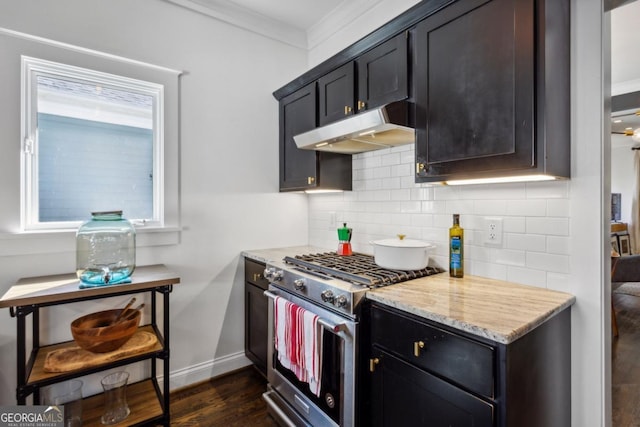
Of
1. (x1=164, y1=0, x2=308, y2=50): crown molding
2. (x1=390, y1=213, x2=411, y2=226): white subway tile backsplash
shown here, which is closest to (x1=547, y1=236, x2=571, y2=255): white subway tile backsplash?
(x1=390, y1=213, x2=411, y2=226): white subway tile backsplash

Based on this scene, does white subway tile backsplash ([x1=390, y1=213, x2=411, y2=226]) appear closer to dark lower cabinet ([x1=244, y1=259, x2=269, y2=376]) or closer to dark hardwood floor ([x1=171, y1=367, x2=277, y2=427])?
dark lower cabinet ([x1=244, y1=259, x2=269, y2=376])

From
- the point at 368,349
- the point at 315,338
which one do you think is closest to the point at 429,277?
the point at 368,349

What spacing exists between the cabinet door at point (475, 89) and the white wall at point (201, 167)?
1461 millimetres

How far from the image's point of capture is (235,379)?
2.40 meters

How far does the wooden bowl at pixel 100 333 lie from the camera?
1.57m

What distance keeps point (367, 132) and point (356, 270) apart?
29.0 inches

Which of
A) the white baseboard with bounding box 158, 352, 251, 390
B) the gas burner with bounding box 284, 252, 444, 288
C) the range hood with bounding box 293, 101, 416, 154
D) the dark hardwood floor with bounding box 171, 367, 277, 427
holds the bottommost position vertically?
the dark hardwood floor with bounding box 171, 367, 277, 427

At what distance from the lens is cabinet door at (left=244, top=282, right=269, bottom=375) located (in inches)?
86.4

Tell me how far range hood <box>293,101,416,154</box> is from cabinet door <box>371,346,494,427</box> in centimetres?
106

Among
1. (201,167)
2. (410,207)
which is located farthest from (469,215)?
(201,167)

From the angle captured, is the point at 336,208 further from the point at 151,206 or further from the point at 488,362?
the point at 488,362

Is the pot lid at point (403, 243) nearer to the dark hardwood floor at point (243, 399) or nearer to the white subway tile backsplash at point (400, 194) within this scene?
the white subway tile backsplash at point (400, 194)

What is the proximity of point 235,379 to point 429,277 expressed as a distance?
1.70 meters

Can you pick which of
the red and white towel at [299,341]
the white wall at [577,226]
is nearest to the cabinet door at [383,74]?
the white wall at [577,226]
